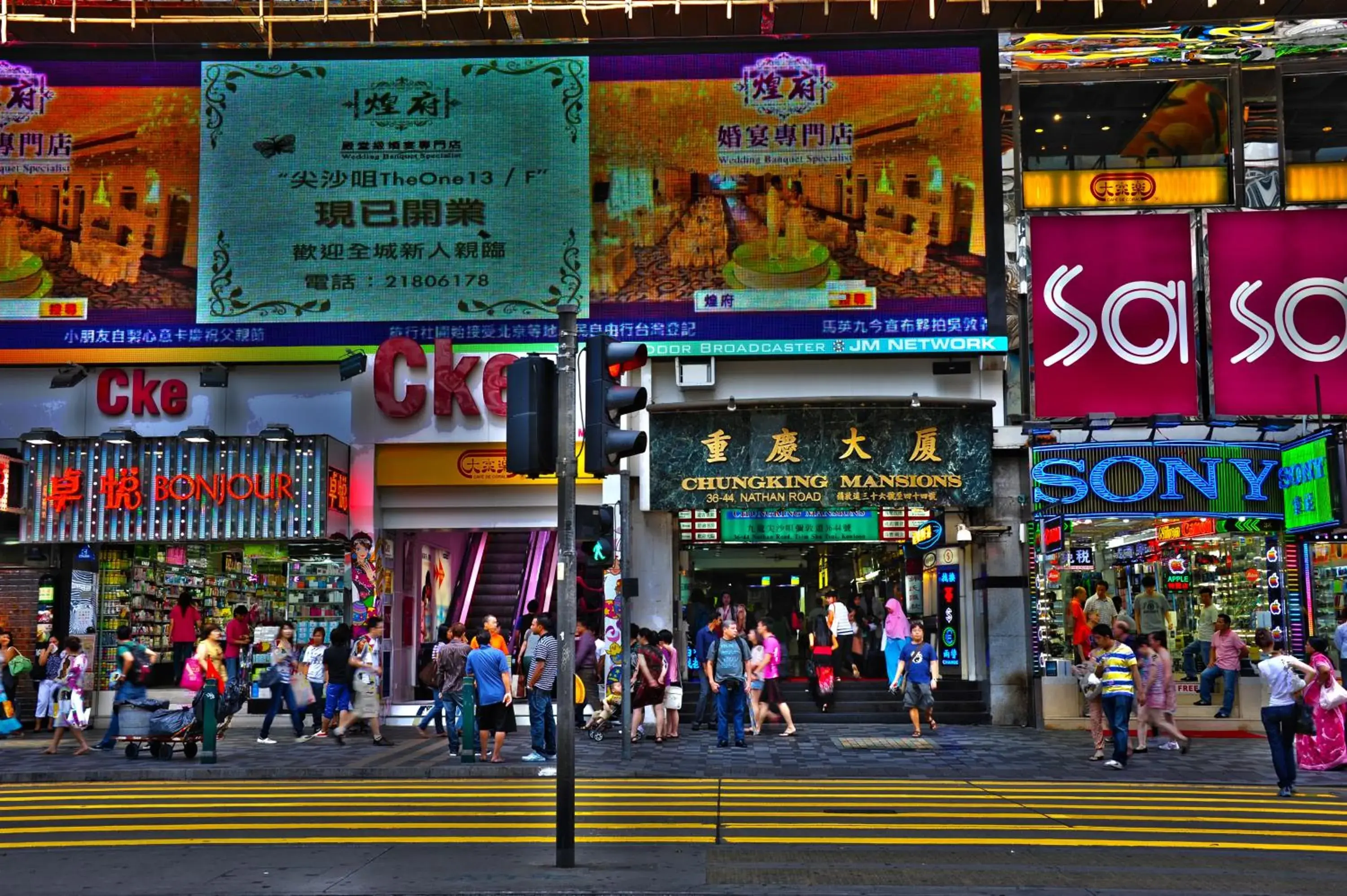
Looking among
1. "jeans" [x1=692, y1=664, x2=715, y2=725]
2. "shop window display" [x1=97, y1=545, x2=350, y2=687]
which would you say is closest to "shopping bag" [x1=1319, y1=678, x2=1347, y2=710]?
"jeans" [x1=692, y1=664, x2=715, y2=725]

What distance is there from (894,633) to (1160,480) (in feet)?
16.0

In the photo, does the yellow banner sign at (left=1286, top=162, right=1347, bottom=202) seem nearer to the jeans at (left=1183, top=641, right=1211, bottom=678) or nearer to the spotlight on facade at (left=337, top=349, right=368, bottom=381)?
the jeans at (left=1183, top=641, right=1211, bottom=678)

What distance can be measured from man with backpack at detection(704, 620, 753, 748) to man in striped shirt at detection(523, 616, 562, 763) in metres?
2.77

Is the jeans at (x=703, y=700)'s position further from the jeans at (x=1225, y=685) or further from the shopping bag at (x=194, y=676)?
the jeans at (x=1225, y=685)

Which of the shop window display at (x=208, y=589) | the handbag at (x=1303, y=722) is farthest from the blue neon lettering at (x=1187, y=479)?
the shop window display at (x=208, y=589)

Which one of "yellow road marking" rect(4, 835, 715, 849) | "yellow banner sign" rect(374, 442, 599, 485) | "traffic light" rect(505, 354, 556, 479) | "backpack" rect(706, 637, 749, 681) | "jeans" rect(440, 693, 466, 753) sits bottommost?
"yellow road marking" rect(4, 835, 715, 849)

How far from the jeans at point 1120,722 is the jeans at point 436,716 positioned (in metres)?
8.47

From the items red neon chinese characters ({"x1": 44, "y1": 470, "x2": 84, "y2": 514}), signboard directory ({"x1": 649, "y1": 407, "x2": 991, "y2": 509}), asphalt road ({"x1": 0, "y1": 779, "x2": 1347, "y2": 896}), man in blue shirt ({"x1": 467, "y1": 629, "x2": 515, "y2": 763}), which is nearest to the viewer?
asphalt road ({"x1": 0, "y1": 779, "x2": 1347, "y2": 896})

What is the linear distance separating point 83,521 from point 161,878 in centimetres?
1408

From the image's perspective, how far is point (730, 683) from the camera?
18.3m

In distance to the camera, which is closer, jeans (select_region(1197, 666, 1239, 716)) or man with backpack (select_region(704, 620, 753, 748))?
man with backpack (select_region(704, 620, 753, 748))

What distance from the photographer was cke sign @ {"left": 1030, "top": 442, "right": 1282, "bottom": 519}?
21828 millimetres

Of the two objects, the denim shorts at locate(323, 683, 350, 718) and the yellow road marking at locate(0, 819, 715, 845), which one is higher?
the denim shorts at locate(323, 683, 350, 718)

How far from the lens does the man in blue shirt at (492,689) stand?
16156 mm
